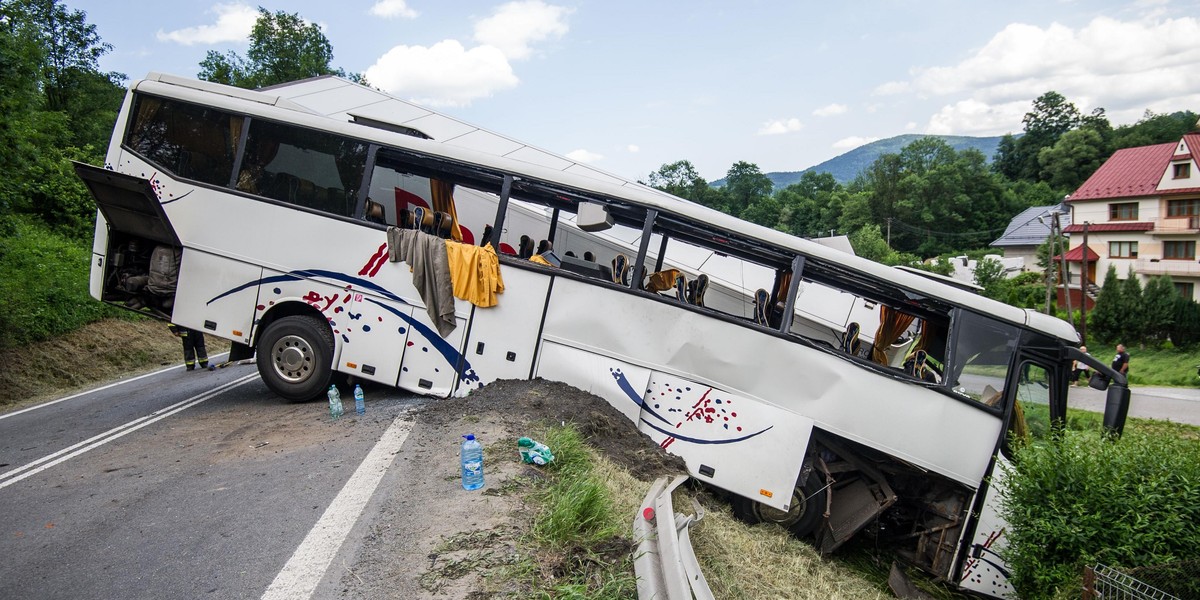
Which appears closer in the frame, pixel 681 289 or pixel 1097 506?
pixel 1097 506

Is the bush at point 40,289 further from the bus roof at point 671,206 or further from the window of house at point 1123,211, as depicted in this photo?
the window of house at point 1123,211

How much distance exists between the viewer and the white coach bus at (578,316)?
287 inches

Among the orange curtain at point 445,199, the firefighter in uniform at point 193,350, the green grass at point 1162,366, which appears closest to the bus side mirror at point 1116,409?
the orange curtain at point 445,199

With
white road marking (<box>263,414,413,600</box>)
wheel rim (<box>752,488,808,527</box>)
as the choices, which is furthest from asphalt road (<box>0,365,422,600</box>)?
wheel rim (<box>752,488,808,527</box>)

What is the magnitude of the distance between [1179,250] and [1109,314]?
11.9m

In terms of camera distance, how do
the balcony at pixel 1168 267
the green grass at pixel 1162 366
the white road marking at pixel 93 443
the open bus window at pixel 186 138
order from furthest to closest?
1. the balcony at pixel 1168 267
2. the green grass at pixel 1162 366
3. the open bus window at pixel 186 138
4. the white road marking at pixel 93 443

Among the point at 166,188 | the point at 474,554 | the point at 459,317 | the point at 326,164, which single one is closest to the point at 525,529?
the point at 474,554

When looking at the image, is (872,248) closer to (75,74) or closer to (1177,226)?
(1177,226)

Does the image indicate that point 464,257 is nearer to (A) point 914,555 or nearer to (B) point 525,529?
(B) point 525,529

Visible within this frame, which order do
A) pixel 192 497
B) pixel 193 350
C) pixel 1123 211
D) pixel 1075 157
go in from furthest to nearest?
pixel 1075 157
pixel 1123 211
pixel 193 350
pixel 192 497

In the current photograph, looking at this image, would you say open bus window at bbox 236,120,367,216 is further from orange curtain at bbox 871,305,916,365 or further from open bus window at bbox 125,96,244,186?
orange curtain at bbox 871,305,916,365

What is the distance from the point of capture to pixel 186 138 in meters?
8.05

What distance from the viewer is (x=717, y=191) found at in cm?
11281

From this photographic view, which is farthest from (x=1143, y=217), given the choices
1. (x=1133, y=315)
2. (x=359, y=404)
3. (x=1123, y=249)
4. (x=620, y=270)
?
(x=359, y=404)
